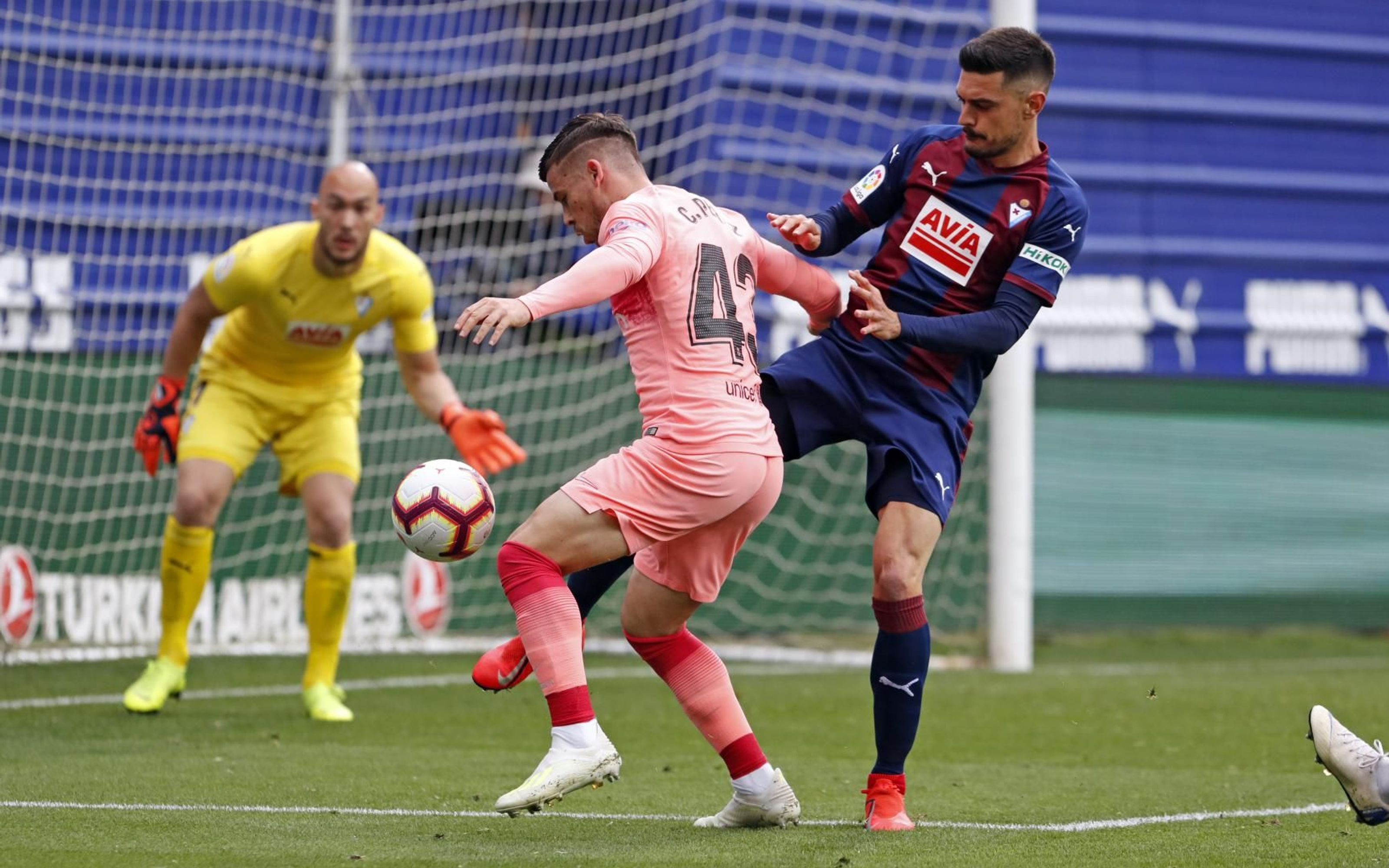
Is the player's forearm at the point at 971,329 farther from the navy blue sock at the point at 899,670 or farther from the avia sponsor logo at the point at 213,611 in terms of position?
the avia sponsor logo at the point at 213,611

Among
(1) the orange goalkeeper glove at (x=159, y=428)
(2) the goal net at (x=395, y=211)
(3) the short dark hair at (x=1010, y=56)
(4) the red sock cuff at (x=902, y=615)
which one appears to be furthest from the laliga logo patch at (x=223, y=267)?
(4) the red sock cuff at (x=902, y=615)

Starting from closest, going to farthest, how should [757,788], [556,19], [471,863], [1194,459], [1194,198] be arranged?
[471,863] → [757,788] → [556,19] → [1194,459] → [1194,198]

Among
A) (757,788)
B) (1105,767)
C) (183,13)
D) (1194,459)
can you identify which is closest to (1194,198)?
(1194,459)

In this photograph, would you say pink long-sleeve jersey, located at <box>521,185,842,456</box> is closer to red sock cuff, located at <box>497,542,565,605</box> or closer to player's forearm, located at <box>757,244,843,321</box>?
player's forearm, located at <box>757,244,843,321</box>

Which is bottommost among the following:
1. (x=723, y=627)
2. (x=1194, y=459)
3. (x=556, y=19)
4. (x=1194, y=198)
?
(x=723, y=627)

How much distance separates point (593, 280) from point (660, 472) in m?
0.50

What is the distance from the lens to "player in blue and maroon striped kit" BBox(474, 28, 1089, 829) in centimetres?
453

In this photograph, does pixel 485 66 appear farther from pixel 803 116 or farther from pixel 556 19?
pixel 803 116

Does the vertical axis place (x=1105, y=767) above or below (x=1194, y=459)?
above

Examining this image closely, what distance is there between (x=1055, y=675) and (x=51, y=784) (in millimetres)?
5738

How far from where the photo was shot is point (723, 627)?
11016 millimetres

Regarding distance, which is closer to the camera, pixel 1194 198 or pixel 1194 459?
pixel 1194 459

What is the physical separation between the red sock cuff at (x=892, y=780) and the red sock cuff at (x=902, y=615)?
1.19 feet

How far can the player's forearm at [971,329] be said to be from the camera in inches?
179
